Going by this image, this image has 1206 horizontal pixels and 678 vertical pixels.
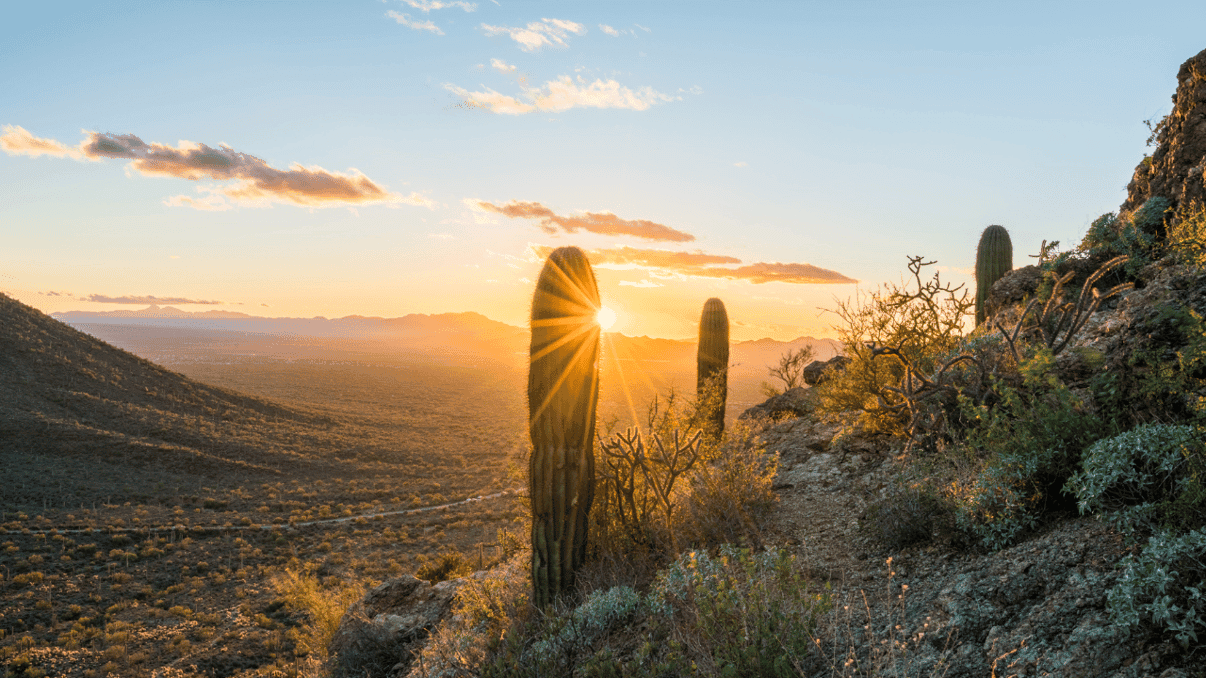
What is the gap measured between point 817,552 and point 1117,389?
2.89 metres

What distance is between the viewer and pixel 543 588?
6684 mm

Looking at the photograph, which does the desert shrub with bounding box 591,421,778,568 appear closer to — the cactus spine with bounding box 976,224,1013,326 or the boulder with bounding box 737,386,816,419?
the boulder with bounding box 737,386,816,419

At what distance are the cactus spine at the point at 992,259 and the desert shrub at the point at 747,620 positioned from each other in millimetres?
12387

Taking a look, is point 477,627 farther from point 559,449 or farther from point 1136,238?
point 1136,238

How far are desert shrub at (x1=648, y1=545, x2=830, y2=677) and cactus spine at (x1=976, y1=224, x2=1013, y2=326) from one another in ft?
40.6

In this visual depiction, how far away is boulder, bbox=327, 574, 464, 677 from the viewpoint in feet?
26.9

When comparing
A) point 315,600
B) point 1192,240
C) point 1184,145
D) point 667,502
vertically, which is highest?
point 1184,145

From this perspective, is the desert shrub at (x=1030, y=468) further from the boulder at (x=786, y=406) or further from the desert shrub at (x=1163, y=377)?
the boulder at (x=786, y=406)

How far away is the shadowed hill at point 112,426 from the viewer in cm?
3025

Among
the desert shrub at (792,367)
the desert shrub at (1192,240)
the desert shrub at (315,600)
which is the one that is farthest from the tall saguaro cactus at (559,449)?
the desert shrub at (792,367)

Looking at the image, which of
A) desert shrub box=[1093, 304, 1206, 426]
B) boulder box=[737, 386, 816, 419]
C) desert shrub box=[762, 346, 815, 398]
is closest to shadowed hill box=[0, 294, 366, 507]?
desert shrub box=[762, 346, 815, 398]

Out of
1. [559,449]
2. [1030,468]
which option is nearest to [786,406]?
[559,449]

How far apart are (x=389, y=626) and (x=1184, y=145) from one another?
13285mm

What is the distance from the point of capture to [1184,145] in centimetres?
751
